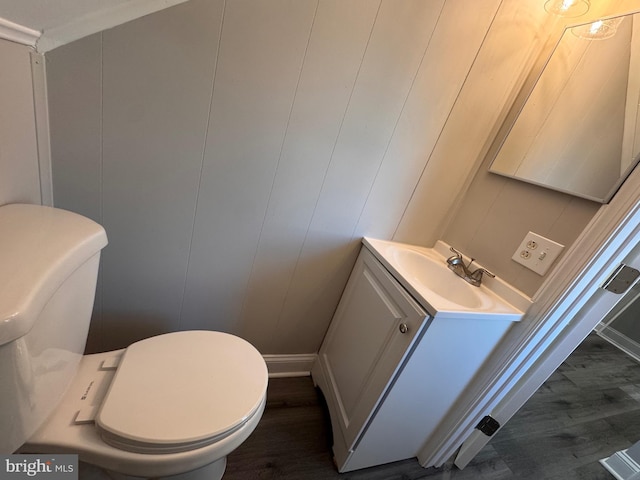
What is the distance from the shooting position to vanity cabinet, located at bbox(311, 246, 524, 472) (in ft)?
3.12

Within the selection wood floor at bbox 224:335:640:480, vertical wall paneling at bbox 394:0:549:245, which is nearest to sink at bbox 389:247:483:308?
vertical wall paneling at bbox 394:0:549:245

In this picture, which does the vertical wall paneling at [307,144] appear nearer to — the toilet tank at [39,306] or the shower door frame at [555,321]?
the toilet tank at [39,306]

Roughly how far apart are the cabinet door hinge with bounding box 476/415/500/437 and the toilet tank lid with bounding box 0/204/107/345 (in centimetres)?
152

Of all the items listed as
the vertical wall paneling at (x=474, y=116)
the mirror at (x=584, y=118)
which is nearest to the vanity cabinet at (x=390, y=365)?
the vertical wall paneling at (x=474, y=116)

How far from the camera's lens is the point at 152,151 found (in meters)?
0.93

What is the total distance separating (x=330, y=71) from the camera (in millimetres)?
964

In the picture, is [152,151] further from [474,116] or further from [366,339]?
[474,116]

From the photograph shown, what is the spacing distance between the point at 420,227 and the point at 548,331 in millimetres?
592

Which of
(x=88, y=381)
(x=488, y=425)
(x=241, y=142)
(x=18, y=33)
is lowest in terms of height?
(x=488, y=425)

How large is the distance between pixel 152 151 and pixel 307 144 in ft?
1.66

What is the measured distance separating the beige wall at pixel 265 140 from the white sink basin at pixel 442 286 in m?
0.09

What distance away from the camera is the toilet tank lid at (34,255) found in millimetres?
451

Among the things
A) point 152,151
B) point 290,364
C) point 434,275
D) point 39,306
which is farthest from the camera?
point 290,364

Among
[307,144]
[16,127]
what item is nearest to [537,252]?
[307,144]
